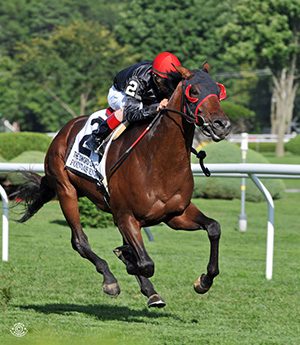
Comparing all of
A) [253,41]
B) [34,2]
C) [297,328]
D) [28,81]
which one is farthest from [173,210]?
[34,2]

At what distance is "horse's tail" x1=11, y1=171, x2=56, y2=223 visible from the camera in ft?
25.2

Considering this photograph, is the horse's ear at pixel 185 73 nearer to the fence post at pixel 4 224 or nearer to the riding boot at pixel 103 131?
the riding boot at pixel 103 131

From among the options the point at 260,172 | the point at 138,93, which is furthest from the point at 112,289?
the point at 260,172

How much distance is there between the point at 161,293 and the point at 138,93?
6.05 feet

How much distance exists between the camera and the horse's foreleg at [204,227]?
6125 millimetres

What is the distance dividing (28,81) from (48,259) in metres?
34.2

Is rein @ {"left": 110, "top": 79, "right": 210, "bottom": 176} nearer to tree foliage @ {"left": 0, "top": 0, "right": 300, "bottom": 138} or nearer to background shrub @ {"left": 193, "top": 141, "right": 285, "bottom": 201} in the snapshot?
background shrub @ {"left": 193, "top": 141, "right": 285, "bottom": 201}

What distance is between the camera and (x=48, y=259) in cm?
945

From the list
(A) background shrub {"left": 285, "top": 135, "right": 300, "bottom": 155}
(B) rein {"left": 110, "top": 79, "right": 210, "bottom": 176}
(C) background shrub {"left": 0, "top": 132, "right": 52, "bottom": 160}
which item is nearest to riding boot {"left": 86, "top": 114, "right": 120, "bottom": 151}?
(B) rein {"left": 110, "top": 79, "right": 210, "bottom": 176}

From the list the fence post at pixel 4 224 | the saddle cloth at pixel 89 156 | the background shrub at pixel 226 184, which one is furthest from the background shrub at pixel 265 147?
the saddle cloth at pixel 89 156

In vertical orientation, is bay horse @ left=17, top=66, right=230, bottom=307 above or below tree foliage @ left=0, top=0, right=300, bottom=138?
above

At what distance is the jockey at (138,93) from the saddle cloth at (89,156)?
0.25 feet

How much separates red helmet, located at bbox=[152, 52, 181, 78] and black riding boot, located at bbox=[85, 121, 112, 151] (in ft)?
2.07

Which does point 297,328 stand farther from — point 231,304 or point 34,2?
point 34,2
